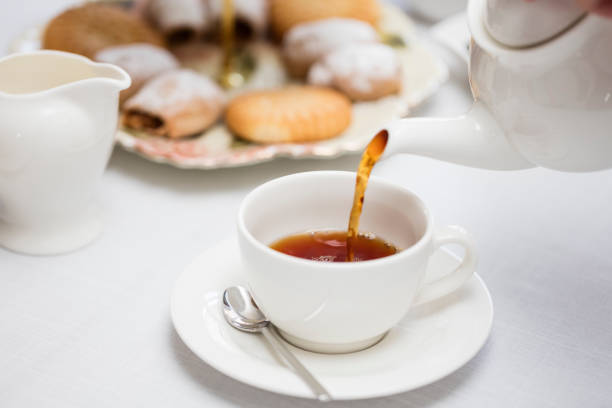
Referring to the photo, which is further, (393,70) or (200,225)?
(393,70)

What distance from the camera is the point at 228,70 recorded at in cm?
111

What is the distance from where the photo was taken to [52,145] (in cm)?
62

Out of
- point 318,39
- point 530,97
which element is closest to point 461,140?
point 530,97

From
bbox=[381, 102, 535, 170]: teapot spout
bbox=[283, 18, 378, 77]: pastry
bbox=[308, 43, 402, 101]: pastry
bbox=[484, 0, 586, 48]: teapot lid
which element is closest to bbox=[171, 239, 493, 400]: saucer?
bbox=[381, 102, 535, 170]: teapot spout

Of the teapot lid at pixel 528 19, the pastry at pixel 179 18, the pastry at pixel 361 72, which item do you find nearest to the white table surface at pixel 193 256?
the pastry at pixel 361 72

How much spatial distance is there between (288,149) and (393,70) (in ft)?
0.80

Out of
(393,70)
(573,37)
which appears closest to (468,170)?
(393,70)

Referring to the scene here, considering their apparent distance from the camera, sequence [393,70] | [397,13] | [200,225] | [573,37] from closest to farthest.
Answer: [573,37] → [200,225] → [393,70] → [397,13]

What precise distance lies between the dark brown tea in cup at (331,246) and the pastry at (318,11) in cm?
67

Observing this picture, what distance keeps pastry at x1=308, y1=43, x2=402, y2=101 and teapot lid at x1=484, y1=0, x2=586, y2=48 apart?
484 millimetres

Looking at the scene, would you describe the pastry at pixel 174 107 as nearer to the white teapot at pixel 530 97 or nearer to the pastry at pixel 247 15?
the pastry at pixel 247 15

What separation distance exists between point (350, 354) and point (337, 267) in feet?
0.29

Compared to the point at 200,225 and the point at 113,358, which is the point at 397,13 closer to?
the point at 200,225

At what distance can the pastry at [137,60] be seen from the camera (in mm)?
951
